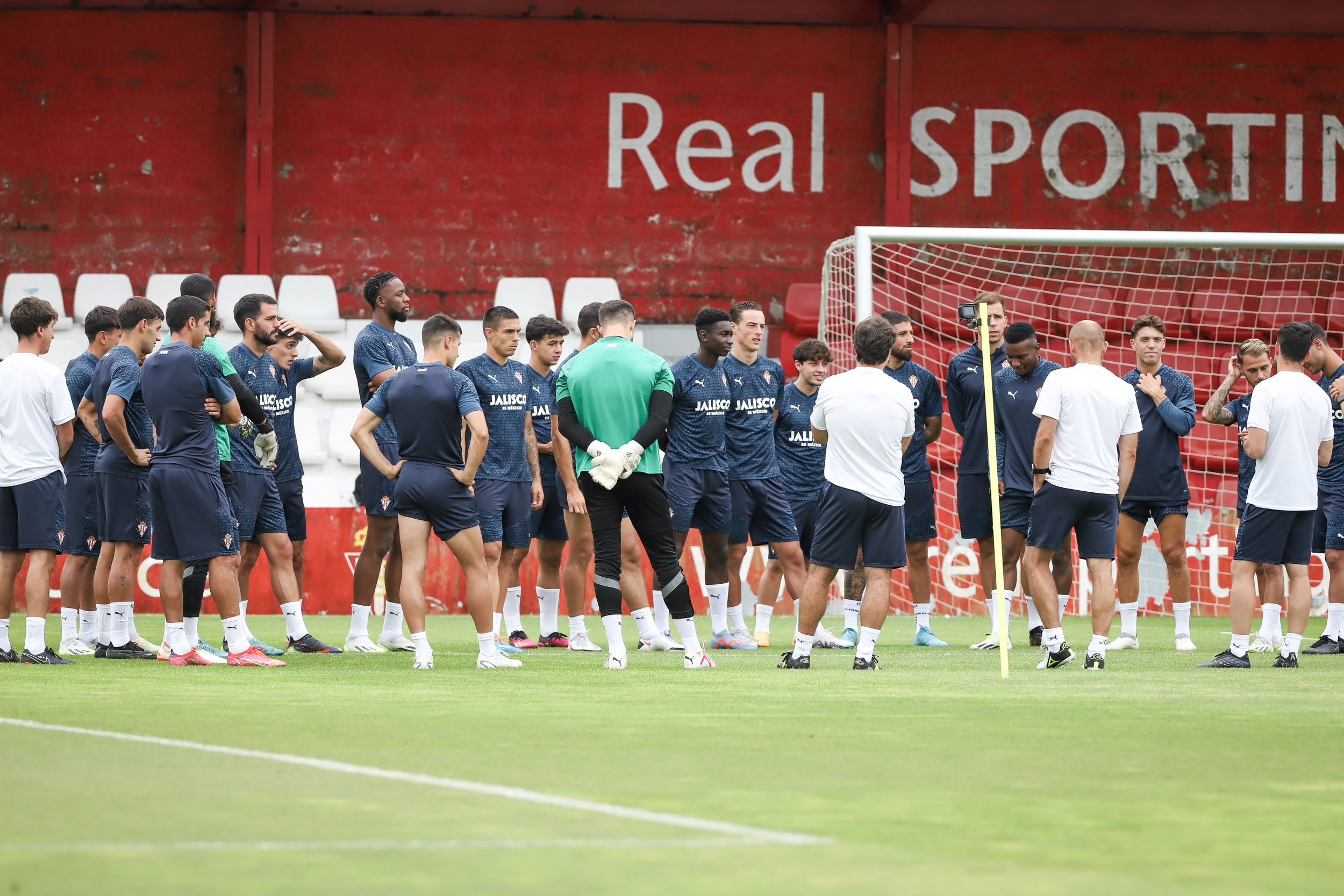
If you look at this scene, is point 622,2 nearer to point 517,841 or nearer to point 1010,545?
point 1010,545

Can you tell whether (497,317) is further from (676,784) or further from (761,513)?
(676,784)

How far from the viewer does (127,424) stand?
36.9 feet

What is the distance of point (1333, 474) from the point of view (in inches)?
505

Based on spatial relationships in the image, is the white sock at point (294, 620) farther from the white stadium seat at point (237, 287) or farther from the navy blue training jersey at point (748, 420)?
the white stadium seat at point (237, 287)

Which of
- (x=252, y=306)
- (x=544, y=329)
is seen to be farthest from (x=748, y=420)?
(x=252, y=306)

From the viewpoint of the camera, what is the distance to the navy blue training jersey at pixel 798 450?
44.5 ft

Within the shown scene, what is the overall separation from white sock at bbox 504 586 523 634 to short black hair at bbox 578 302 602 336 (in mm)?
2065

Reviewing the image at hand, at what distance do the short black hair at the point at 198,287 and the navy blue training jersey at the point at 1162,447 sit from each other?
6.45m

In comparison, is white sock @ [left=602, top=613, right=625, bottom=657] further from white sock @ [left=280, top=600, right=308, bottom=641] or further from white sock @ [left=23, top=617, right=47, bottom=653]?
white sock @ [left=23, top=617, right=47, bottom=653]

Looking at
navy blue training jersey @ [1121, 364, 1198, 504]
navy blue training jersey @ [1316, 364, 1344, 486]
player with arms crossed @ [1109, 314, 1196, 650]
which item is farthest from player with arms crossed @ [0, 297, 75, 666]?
navy blue training jersey @ [1316, 364, 1344, 486]

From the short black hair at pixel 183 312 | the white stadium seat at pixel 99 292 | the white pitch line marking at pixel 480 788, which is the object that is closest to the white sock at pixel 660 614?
the short black hair at pixel 183 312

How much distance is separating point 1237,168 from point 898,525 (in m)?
16.0

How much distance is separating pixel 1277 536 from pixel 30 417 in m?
7.84

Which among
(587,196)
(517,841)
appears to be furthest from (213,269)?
(517,841)
